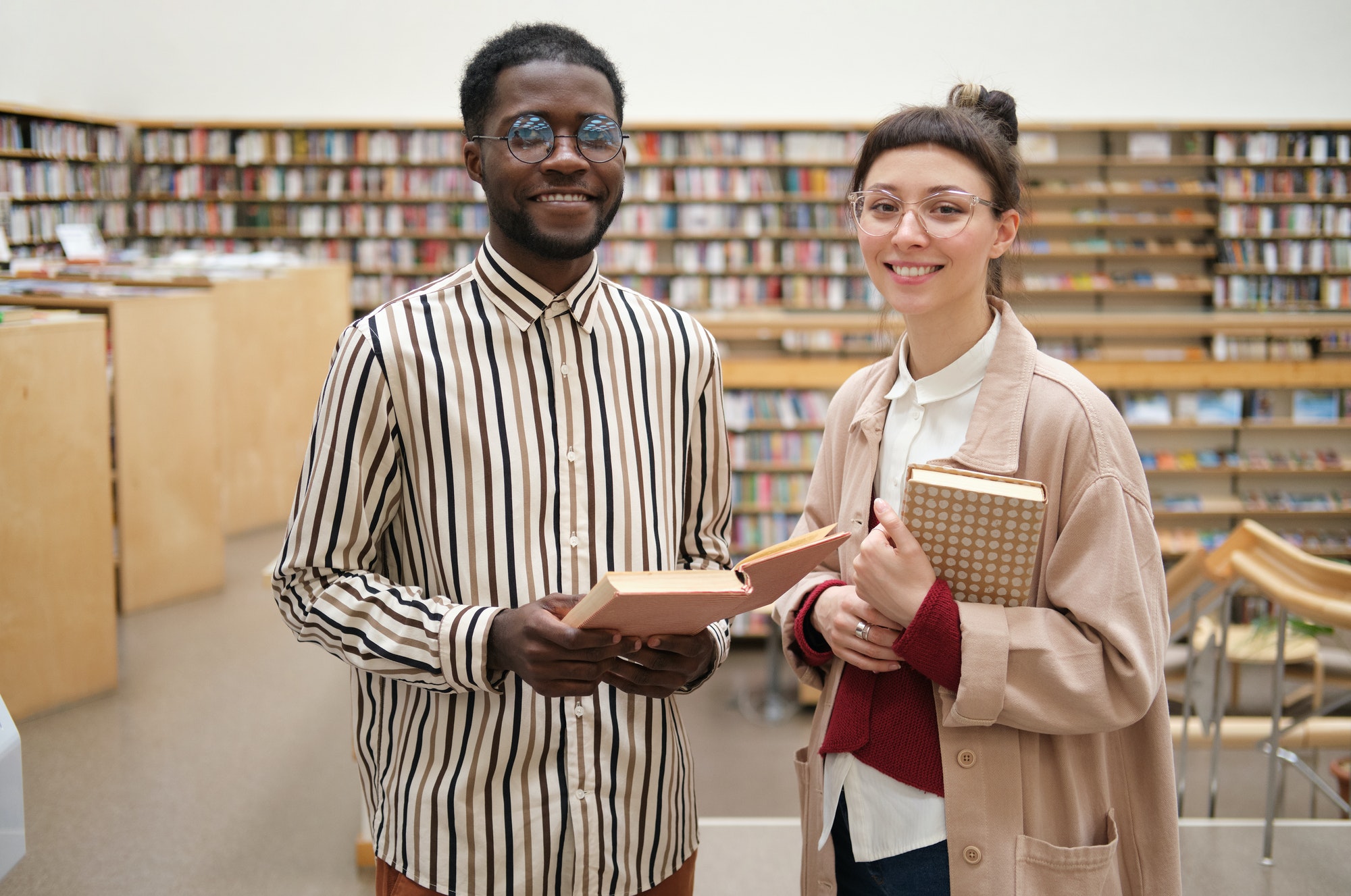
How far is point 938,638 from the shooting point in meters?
1.08

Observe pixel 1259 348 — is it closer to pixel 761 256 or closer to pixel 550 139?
pixel 761 256

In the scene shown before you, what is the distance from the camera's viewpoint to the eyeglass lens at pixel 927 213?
44.7 inches

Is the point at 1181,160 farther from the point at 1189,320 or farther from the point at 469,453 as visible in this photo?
the point at 469,453

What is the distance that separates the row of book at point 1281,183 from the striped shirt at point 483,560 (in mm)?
8550

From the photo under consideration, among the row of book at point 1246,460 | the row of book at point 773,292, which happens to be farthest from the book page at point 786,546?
the row of book at point 773,292

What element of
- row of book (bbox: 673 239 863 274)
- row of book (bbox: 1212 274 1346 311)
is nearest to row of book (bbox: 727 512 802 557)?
row of book (bbox: 673 239 863 274)

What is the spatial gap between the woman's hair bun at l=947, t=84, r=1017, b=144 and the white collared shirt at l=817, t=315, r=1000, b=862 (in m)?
0.24

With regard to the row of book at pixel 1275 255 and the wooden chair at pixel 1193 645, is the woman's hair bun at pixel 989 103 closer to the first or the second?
the wooden chair at pixel 1193 645

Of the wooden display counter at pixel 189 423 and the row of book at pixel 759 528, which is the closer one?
the wooden display counter at pixel 189 423

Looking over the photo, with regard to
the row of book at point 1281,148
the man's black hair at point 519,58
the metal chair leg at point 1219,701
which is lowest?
the metal chair leg at point 1219,701

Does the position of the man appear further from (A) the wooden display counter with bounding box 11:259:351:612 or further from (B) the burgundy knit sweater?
(A) the wooden display counter with bounding box 11:259:351:612

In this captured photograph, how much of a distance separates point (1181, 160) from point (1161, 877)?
8.38 meters

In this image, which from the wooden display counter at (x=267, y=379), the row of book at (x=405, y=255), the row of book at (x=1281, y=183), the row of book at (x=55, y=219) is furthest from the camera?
the row of book at (x=405, y=255)

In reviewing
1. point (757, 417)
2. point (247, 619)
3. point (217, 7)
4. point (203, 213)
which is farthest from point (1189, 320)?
point (217, 7)
